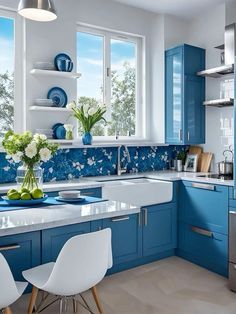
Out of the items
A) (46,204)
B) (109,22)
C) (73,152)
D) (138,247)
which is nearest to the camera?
(46,204)

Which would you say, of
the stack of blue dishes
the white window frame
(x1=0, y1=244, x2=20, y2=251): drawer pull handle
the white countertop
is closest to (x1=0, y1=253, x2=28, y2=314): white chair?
the white countertop

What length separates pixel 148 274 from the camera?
11.2ft

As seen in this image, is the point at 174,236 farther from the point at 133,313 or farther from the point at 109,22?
the point at 109,22

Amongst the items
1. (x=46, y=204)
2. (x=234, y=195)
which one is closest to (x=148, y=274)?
(x=234, y=195)

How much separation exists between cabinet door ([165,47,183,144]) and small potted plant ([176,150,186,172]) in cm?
31

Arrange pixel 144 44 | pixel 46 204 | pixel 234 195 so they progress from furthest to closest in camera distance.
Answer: pixel 144 44 < pixel 234 195 < pixel 46 204

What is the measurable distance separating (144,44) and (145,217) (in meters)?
2.32

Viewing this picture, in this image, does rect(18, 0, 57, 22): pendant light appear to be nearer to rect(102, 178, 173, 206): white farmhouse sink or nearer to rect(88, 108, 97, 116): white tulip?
rect(88, 108, 97, 116): white tulip

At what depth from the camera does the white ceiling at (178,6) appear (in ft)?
13.4

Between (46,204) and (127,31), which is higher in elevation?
(127,31)

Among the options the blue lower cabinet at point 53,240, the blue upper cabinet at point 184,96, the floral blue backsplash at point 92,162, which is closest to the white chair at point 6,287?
the blue lower cabinet at point 53,240

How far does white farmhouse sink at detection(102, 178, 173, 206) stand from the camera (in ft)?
11.3

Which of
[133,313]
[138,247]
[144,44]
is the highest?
[144,44]

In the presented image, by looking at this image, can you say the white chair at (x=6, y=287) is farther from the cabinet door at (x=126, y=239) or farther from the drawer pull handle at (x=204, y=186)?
the drawer pull handle at (x=204, y=186)
